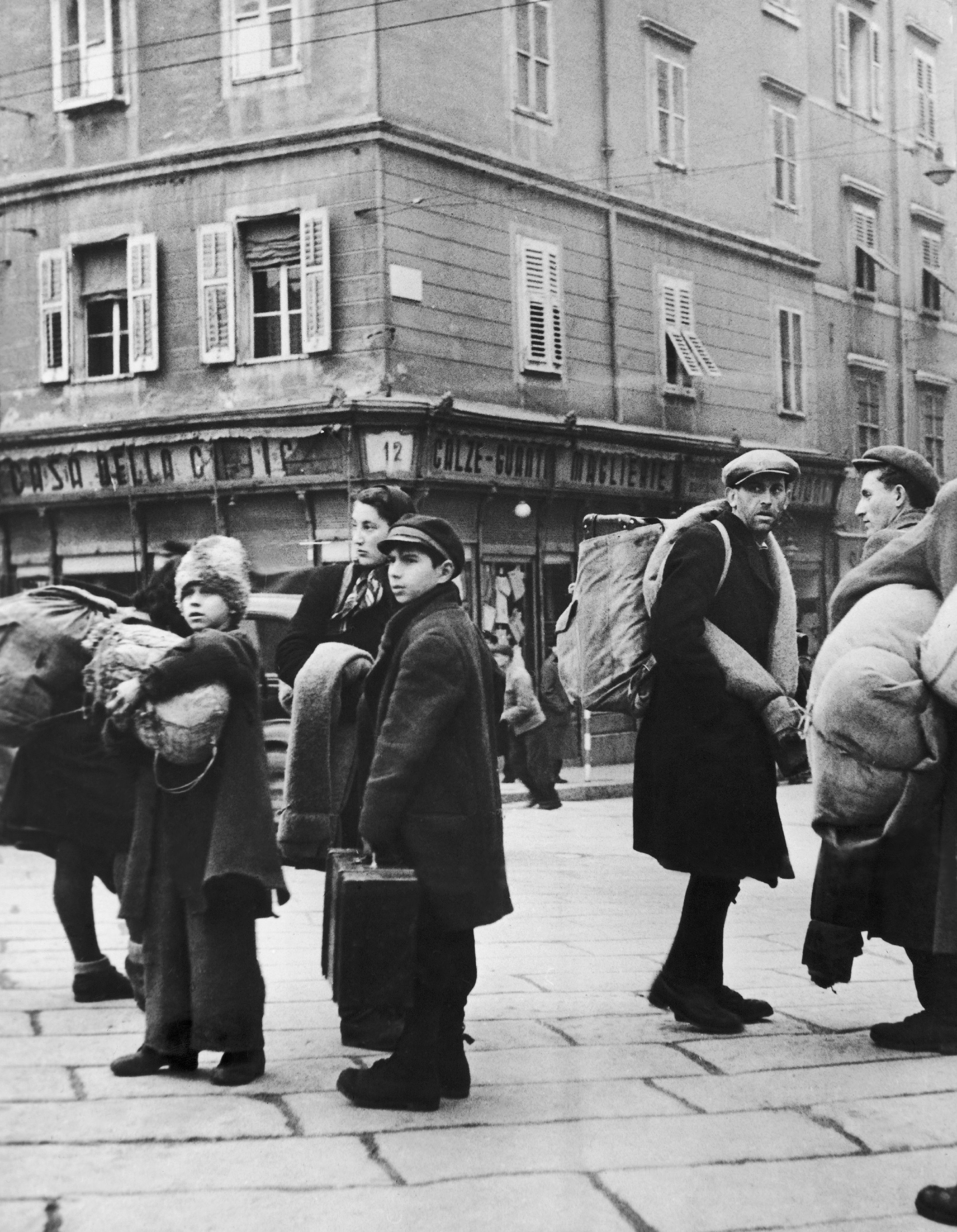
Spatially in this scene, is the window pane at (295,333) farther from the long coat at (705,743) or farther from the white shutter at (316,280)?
the long coat at (705,743)

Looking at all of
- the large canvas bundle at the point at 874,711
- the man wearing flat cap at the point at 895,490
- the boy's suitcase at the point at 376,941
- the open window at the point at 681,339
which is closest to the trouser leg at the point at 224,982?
the boy's suitcase at the point at 376,941

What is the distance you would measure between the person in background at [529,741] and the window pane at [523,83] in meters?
6.08

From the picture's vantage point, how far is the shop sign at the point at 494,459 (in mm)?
18359

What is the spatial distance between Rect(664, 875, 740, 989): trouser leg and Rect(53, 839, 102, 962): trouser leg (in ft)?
6.79

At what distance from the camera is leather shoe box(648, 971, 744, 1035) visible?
17.5 feet

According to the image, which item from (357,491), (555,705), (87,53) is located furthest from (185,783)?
(357,491)

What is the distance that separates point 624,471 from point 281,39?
20.9 feet

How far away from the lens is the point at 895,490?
5504 millimetres

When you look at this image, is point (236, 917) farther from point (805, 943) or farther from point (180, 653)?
point (805, 943)

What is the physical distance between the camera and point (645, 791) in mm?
5586

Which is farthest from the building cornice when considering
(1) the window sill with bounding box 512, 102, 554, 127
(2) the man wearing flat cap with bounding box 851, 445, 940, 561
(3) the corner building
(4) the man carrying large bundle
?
(4) the man carrying large bundle

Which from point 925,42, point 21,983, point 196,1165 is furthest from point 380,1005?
point 925,42

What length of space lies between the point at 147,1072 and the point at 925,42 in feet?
23.8

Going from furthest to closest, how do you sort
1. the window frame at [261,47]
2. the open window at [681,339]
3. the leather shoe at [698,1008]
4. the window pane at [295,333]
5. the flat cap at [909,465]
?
1. the window pane at [295,333]
2. the open window at [681,339]
3. the window frame at [261,47]
4. the flat cap at [909,465]
5. the leather shoe at [698,1008]
